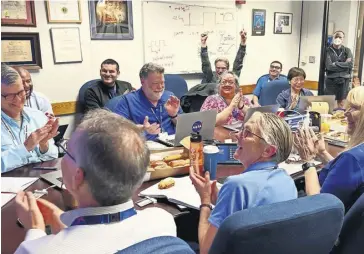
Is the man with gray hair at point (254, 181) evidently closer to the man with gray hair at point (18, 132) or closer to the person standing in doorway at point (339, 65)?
the man with gray hair at point (18, 132)

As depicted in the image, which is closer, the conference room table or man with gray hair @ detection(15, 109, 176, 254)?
man with gray hair @ detection(15, 109, 176, 254)

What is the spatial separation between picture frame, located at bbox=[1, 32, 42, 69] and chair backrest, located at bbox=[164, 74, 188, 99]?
1452 millimetres

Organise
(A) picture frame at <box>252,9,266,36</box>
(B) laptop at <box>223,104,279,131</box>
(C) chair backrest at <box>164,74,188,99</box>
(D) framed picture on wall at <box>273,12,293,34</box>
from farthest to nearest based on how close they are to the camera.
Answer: (D) framed picture on wall at <box>273,12,293,34</box> < (A) picture frame at <box>252,9,266,36</box> < (C) chair backrest at <box>164,74,188,99</box> < (B) laptop at <box>223,104,279,131</box>

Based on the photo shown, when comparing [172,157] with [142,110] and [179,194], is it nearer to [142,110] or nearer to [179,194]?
[179,194]

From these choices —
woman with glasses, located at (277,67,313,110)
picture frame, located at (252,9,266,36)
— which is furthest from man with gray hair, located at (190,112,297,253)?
picture frame, located at (252,9,266,36)

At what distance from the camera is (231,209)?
1.14 metres

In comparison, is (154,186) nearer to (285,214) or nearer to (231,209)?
(231,209)

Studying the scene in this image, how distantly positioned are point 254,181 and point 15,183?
1.13 metres

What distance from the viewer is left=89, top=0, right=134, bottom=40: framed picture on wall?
12.6 ft

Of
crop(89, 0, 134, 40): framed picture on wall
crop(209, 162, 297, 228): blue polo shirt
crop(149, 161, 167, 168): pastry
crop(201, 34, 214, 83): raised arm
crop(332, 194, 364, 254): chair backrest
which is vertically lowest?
crop(332, 194, 364, 254): chair backrest

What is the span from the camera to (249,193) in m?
1.14

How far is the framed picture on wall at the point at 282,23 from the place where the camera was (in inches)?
219

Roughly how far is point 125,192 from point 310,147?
1270 mm

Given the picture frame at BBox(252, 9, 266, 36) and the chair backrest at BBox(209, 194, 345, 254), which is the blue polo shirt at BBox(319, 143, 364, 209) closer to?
the chair backrest at BBox(209, 194, 345, 254)
